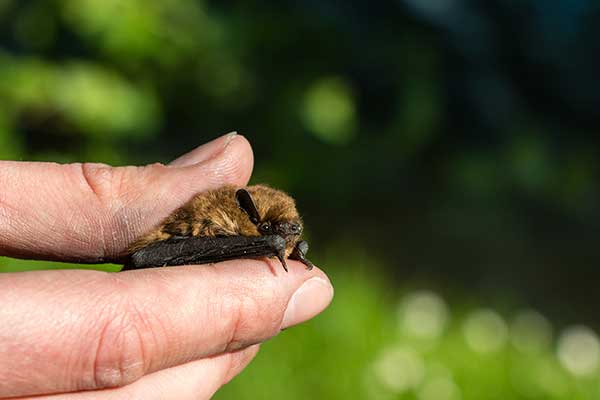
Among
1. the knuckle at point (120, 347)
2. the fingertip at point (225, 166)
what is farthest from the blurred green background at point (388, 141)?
the knuckle at point (120, 347)

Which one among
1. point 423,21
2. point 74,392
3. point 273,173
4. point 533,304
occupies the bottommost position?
point 533,304

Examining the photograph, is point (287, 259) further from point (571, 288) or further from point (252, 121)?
point (571, 288)

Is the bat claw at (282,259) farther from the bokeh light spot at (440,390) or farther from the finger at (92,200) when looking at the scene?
the bokeh light spot at (440,390)

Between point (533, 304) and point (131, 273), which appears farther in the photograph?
point (533, 304)

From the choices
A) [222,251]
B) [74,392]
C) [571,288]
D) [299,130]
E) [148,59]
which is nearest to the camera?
[74,392]

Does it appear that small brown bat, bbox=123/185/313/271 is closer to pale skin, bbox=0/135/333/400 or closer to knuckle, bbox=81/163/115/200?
pale skin, bbox=0/135/333/400

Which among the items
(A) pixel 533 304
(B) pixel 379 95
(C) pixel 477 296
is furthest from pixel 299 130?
(A) pixel 533 304

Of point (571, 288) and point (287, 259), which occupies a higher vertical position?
point (287, 259)
